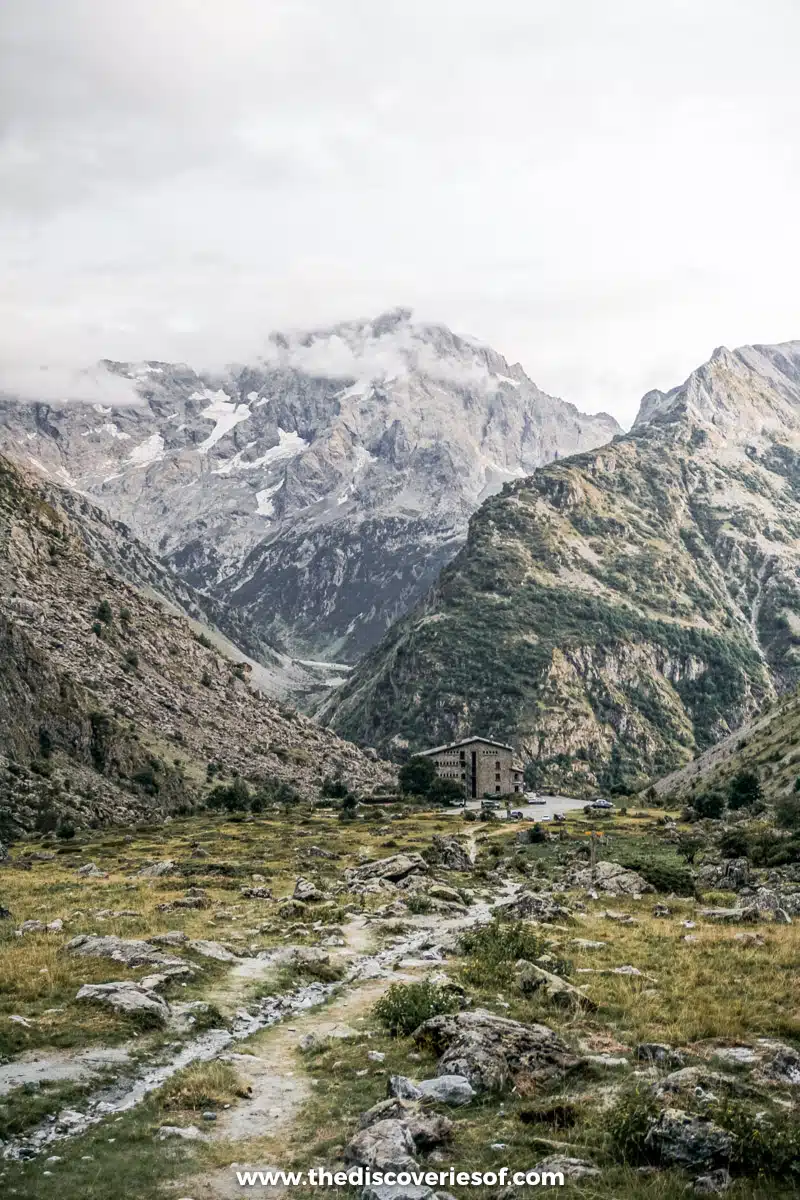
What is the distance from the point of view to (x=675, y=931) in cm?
3956

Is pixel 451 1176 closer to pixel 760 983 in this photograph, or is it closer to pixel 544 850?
pixel 760 983

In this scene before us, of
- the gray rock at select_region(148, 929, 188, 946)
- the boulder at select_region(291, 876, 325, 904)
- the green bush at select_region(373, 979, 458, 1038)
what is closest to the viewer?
the green bush at select_region(373, 979, 458, 1038)

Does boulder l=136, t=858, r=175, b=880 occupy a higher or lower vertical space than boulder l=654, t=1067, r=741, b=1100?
lower

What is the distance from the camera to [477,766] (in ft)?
636

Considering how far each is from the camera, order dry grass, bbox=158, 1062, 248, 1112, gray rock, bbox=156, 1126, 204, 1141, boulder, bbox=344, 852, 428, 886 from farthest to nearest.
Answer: boulder, bbox=344, 852, 428, 886 → dry grass, bbox=158, 1062, 248, 1112 → gray rock, bbox=156, 1126, 204, 1141

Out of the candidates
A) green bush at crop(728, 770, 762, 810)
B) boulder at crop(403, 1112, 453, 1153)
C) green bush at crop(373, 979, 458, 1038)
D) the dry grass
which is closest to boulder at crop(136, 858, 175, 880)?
green bush at crop(373, 979, 458, 1038)

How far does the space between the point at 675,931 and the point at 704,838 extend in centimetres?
4980

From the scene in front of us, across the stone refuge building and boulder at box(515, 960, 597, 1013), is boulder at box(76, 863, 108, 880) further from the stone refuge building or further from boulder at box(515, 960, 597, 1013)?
the stone refuge building

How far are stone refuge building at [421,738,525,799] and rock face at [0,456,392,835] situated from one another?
15.3 meters

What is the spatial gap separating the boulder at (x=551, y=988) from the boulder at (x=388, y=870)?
2935 centimetres

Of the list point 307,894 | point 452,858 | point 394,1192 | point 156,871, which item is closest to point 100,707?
point 156,871

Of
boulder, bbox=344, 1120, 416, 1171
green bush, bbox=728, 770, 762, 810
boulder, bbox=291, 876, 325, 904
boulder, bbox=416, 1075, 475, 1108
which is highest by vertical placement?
boulder, bbox=344, 1120, 416, 1171

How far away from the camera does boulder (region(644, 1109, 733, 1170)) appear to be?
14.6 meters

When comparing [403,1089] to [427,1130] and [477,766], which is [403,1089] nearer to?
[427,1130]
